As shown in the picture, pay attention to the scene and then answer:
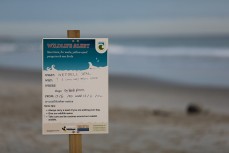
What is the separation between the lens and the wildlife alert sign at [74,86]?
181 inches

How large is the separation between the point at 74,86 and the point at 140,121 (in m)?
4.02

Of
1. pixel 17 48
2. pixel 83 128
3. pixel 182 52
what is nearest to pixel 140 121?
pixel 83 128

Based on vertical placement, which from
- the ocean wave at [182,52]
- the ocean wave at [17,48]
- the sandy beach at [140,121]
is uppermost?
the ocean wave at [17,48]

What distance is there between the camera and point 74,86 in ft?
15.2

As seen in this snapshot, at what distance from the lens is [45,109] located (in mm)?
4625

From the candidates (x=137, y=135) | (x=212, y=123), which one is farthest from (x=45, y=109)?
(x=212, y=123)

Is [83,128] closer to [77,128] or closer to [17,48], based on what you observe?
[77,128]

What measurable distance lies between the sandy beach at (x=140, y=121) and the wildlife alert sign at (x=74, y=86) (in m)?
1.95

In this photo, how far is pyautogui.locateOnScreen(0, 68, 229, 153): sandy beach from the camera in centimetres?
677

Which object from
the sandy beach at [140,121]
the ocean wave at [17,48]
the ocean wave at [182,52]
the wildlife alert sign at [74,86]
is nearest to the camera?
the wildlife alert sign at [74,86]

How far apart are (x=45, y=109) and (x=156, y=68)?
11679 millimetres

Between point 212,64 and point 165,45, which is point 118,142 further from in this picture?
point 165,45

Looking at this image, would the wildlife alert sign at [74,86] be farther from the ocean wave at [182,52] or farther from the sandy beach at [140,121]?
the ocean wave at [182,52]

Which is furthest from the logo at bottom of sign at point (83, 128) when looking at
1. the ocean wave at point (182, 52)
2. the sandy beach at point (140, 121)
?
the ocean wave at point (182, 52)
